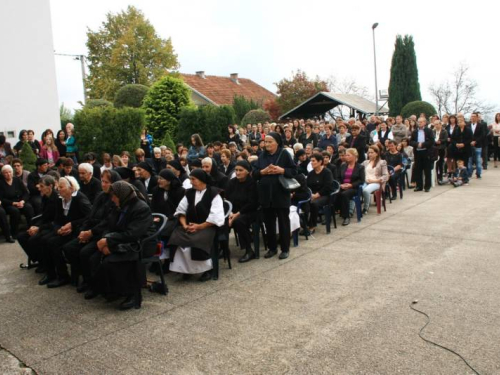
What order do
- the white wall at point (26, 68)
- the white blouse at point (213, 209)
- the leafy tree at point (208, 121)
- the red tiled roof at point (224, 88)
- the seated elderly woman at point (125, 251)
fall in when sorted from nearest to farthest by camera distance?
1. the seated elderly woman at point (125, 251)
2. the white blouse at point (213, 209)
3. the white wall at point (26, 68)
4. the leafy tree at point (208, 121)
5. the red tiled roof at point (224, 88)

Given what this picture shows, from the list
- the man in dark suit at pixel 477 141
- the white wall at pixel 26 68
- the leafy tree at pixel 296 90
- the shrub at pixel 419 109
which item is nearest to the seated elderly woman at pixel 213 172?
the white wall at pixel 26 68

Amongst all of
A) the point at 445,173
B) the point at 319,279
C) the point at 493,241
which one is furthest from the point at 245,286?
the point at 445,173

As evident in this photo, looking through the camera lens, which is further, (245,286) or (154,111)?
(154,111)

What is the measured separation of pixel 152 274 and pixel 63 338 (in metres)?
2.05

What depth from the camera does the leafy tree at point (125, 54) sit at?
43000 mm

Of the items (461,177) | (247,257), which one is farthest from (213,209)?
(461,177)

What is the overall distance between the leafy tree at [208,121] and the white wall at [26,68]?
650 cm

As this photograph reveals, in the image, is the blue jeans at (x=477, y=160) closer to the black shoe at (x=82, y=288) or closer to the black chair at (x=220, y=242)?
the black chair at (x=220, y=242)

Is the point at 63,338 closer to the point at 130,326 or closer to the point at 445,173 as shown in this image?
the point at 130,326

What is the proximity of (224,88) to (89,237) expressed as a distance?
48003 mm

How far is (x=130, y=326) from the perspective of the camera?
15.2ft

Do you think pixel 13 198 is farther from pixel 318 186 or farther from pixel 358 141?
pixel 358 141

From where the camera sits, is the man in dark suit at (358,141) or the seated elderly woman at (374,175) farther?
the man in dark suit at (358,141)

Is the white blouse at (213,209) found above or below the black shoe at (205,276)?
above
